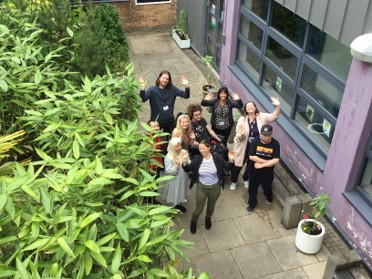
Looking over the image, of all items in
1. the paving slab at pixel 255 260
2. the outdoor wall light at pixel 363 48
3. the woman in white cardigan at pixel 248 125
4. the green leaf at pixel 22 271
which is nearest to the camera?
the green leaf at pixel 22 271

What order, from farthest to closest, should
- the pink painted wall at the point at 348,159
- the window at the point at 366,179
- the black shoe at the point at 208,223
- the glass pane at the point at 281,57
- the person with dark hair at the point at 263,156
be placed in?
1. the glass pane at the point at 281,57
2. the black shoe at the point at 208,223
3. the person with dark hair at the point at 263,156
4. the window at the point at 366,179
5. the pink painted wall at the point at 348,159

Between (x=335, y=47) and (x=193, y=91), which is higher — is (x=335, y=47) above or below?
above

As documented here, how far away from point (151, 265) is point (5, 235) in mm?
1240

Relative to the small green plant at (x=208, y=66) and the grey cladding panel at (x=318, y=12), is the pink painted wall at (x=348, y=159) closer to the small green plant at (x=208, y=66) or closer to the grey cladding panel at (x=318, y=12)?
the grey cladding panel at (x=318, y=12)

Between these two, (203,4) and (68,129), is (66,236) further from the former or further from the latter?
(203,4)

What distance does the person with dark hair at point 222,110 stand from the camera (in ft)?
24.2

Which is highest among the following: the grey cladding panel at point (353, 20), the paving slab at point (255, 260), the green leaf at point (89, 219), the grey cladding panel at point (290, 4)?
the grey cladding panel at point (353, 20)

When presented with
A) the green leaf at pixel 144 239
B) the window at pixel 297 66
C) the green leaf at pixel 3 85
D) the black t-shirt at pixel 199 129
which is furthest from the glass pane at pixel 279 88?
the green leaf at pixel 144 239

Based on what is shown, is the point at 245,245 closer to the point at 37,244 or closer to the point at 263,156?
the point at 263,156

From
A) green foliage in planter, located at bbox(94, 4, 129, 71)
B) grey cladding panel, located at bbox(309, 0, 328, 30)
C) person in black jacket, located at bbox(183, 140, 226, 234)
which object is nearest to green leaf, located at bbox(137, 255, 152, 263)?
person in black jacket, located at bbox(183, 140, 226, 234)

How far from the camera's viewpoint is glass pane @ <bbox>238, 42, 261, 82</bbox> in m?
9.27

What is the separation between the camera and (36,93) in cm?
525

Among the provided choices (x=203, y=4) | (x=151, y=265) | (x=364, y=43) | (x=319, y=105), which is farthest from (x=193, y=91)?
(x=151, y=265)

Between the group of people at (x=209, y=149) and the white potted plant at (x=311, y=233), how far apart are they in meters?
0.91
